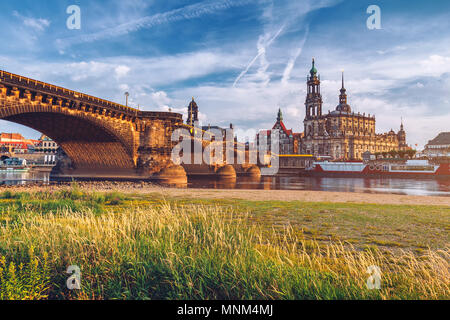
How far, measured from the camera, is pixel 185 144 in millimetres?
53688

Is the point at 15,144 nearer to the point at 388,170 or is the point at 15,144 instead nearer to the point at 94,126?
the point at 94,126

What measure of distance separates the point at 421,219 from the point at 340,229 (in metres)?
4.09

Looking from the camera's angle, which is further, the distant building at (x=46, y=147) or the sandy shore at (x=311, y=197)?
the distant building at (x=46, y=147)

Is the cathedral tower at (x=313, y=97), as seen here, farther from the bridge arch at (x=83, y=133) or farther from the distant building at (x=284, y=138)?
the bridge arch at (x=83, y=133)

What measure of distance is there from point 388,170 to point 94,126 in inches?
2417

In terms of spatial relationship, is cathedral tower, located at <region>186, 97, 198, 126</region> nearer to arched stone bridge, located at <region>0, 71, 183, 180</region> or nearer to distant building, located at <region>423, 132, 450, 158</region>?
arched stone bridge, located at <region>0, 71, 183, 180</region>

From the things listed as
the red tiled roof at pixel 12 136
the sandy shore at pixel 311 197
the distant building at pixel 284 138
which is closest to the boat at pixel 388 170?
the sandy shore at pixel 311 197

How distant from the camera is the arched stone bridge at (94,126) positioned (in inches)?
1056

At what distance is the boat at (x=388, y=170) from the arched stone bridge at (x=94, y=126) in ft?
135

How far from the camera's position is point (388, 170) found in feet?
203

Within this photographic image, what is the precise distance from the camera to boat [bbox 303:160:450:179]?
5694cm

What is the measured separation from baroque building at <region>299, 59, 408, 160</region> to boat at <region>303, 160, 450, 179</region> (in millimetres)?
64605

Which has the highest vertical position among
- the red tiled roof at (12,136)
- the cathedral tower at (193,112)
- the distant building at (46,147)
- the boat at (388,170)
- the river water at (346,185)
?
the cathedral tower at (193,112)
